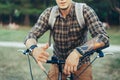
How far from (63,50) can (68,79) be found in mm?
361

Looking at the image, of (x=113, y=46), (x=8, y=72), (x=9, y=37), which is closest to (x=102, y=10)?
(x=9, y=37)

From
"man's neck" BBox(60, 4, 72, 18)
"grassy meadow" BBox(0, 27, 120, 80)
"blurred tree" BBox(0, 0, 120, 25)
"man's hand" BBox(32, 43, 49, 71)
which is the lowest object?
"blurred tree" BBox(0, 0, 120, 25)

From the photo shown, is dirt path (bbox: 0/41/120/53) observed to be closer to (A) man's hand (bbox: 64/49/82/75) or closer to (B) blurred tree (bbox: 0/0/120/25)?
(B) blurred tree (bbox: 0/0/120/25)

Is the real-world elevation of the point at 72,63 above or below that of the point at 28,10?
above

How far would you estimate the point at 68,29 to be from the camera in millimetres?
3693

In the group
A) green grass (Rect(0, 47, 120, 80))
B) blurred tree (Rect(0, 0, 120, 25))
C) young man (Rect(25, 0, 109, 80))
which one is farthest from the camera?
blurred tree (Rect(0, 0, 120, 25))

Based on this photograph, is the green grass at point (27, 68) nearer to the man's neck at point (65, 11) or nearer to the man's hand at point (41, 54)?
the man's neck at point (65, 11)

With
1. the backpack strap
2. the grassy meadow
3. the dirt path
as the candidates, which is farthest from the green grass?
the backpack strap

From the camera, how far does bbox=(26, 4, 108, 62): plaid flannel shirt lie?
140 inches

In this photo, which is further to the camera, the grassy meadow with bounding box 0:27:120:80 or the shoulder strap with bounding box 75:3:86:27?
the grassy meadow with bounding box 0:27:120:80

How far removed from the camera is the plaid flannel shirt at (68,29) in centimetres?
357

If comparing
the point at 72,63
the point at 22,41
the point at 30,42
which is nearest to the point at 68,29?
the point at 30,42

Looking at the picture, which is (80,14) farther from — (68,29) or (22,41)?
(22,41)

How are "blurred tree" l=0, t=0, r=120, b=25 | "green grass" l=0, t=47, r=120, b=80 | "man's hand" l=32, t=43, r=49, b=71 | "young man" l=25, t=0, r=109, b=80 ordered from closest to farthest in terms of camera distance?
"man's hand" l=32, t=43, r=49, b=71, "young man" l=25, t=0, r=109, b=80, "green grass" l=0, t=47, r=120, b=80, "blurred tree" l=0, t=0, r=120, b=25
